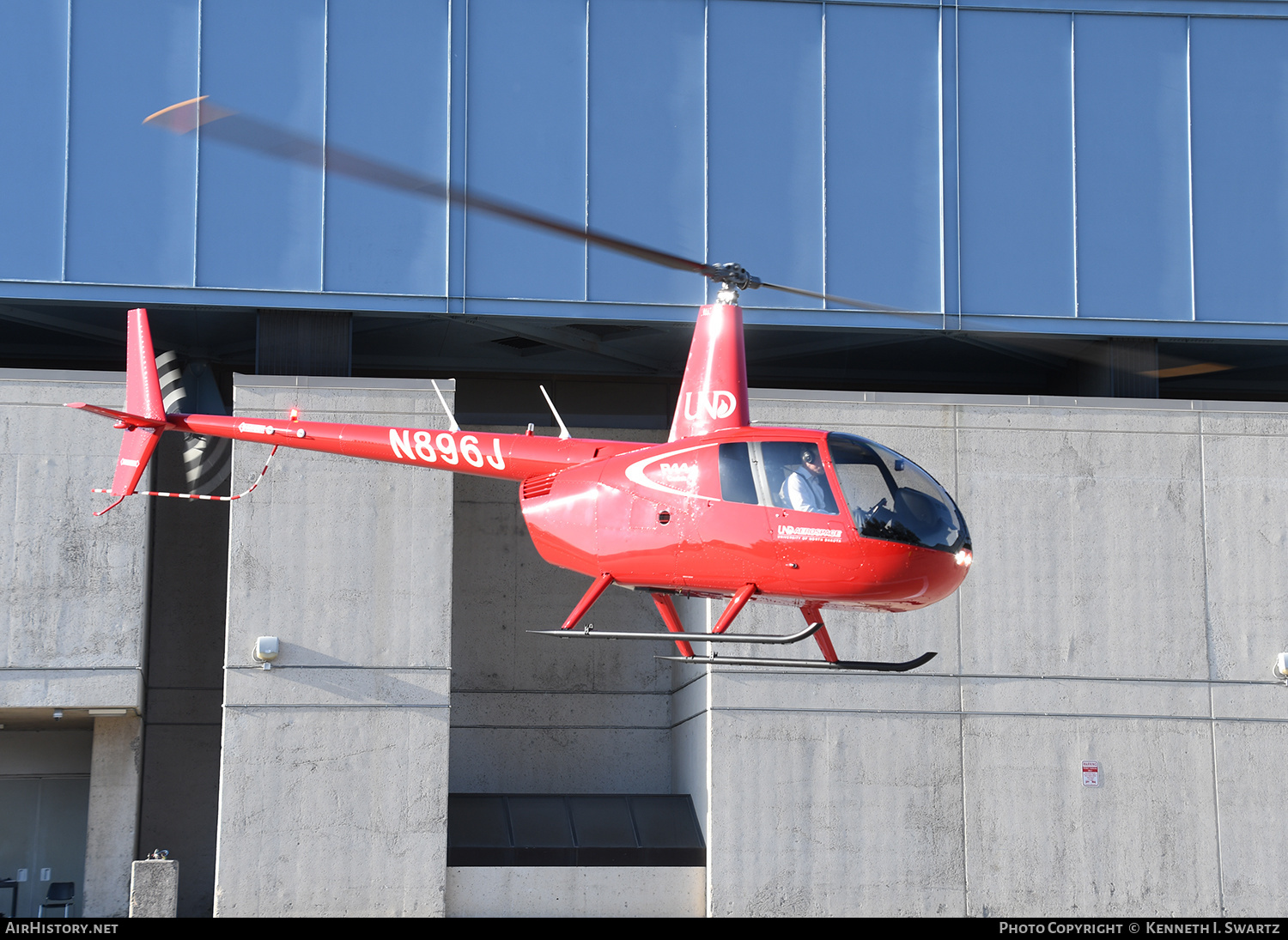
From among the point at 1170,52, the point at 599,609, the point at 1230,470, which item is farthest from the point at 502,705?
the point at 1170,52

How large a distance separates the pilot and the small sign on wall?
771cm

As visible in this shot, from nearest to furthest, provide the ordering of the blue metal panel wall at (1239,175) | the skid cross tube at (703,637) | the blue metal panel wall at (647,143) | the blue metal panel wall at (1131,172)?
the skid cross tube at (703,637) → the blue metal panel wall at (647,143) → the blue metal panel wall at (1131,172) → the blue metal panel wall at (1239,175)

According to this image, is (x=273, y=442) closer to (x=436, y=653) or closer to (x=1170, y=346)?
(x=436, y=653)

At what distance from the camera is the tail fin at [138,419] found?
1391cm

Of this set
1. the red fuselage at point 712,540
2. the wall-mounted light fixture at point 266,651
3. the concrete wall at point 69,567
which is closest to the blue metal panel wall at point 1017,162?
the red fuselage at point 712,540

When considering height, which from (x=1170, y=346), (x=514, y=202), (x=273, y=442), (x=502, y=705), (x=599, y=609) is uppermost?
(x=514, y=202)

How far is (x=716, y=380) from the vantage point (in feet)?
38.2

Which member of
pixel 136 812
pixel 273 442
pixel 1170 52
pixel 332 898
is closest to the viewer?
pixel 273 442

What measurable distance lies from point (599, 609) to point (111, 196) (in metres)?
8.13

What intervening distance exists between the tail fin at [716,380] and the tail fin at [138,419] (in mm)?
5556

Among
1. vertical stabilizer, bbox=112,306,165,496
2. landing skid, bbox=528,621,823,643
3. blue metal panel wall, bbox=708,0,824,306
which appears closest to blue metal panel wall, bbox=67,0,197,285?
vertical stabilizer, bbox=112,306,165,496

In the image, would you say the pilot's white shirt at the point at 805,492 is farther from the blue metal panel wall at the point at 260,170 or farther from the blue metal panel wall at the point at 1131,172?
the blue metal panel wall at the point at 1131,172

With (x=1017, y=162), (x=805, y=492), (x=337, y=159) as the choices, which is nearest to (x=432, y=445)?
(x=337, y=159)

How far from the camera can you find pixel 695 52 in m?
18.1
